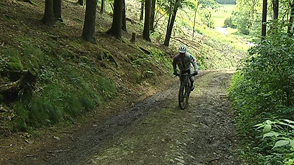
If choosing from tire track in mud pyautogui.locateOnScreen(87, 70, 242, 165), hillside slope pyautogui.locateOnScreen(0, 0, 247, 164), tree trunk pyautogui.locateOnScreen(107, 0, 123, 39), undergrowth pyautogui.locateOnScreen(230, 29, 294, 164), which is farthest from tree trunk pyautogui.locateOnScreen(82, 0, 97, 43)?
undergrowth pyautogui.locateOnScreen(230, 29, 294, 164)

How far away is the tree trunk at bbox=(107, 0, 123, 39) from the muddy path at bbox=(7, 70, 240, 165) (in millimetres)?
8339

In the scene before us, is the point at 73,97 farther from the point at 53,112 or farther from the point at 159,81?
the point at 159,81

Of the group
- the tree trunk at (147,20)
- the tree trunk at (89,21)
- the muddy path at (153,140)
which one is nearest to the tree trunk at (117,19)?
the tree trunk at (89,21)

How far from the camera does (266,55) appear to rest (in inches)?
297

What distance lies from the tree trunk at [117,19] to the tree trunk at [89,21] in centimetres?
328

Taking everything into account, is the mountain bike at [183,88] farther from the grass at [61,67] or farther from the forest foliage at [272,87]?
the grass at [61,67]

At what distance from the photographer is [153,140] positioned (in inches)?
283

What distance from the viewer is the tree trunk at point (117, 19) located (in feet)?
56.8

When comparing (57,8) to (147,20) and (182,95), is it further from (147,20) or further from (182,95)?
(147,20)

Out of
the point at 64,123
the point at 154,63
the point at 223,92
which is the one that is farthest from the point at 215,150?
the point at 154,63

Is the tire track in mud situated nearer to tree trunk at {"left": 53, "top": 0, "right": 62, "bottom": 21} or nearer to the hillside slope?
the hillside slope

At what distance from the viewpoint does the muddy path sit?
6180 mm

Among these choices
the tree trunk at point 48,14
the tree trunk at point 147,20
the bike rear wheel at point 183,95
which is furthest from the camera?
the tree trunk at point 147,20

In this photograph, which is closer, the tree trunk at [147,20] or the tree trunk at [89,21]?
the tree trunk at [89,21]
